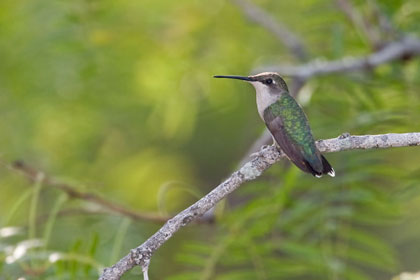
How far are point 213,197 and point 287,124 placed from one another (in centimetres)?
140

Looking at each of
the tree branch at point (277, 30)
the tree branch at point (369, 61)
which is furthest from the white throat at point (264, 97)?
the tree branch at point (277, 30)

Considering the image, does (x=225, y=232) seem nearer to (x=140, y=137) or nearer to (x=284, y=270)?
(x=284, y=270)

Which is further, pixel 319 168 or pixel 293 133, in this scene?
pixel 293 133

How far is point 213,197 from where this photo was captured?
7.66ft

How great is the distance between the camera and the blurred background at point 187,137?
391 centimetres

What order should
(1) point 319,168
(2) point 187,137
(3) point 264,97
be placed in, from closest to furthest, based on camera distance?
(1) point 319,168 < (3) point 264,97 < (2) point 187,137

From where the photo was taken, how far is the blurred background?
3908 mm

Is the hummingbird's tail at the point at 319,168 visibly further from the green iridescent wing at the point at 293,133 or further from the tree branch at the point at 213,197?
the tree branch at the point at 213,197

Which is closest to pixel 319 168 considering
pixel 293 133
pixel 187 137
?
pixel 293 133

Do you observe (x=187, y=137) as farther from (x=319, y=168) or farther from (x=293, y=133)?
(x=319, y=168)

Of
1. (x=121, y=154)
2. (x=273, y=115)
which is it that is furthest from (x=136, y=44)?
(x=273, y=115)

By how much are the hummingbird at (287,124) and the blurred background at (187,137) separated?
13.5 inches

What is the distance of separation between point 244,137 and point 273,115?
161 inches

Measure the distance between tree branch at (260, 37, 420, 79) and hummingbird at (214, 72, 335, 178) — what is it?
2.74 feet
